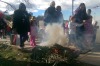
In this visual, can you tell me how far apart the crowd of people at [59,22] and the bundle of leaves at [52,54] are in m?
2.37

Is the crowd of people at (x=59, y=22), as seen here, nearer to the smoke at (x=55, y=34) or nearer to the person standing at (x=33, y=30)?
the person standing at (x=33, y=30)

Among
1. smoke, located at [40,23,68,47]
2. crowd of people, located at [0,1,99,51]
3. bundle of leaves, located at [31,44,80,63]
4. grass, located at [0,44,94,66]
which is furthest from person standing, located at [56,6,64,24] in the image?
bundle of leaves, located at [31,44,80,63]

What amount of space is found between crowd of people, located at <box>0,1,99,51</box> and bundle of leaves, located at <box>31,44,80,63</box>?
7.76ft

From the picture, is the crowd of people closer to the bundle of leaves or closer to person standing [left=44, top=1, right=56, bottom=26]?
person standing [left=44, top=1, right=56, bottom=26]

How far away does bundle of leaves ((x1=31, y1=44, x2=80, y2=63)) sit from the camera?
32.5ft

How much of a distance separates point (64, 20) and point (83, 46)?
2896mm

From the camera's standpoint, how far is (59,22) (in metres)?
15.2

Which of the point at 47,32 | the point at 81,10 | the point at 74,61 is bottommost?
the point at 74,61

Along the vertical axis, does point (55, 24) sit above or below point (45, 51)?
above

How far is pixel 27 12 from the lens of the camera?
13.1 metres

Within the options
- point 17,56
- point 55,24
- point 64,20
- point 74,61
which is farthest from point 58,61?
point 64,20

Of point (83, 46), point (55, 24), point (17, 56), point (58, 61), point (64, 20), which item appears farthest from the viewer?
point (64, 20)

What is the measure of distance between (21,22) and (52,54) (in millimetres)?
3354

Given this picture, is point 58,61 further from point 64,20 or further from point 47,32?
point 64,20
